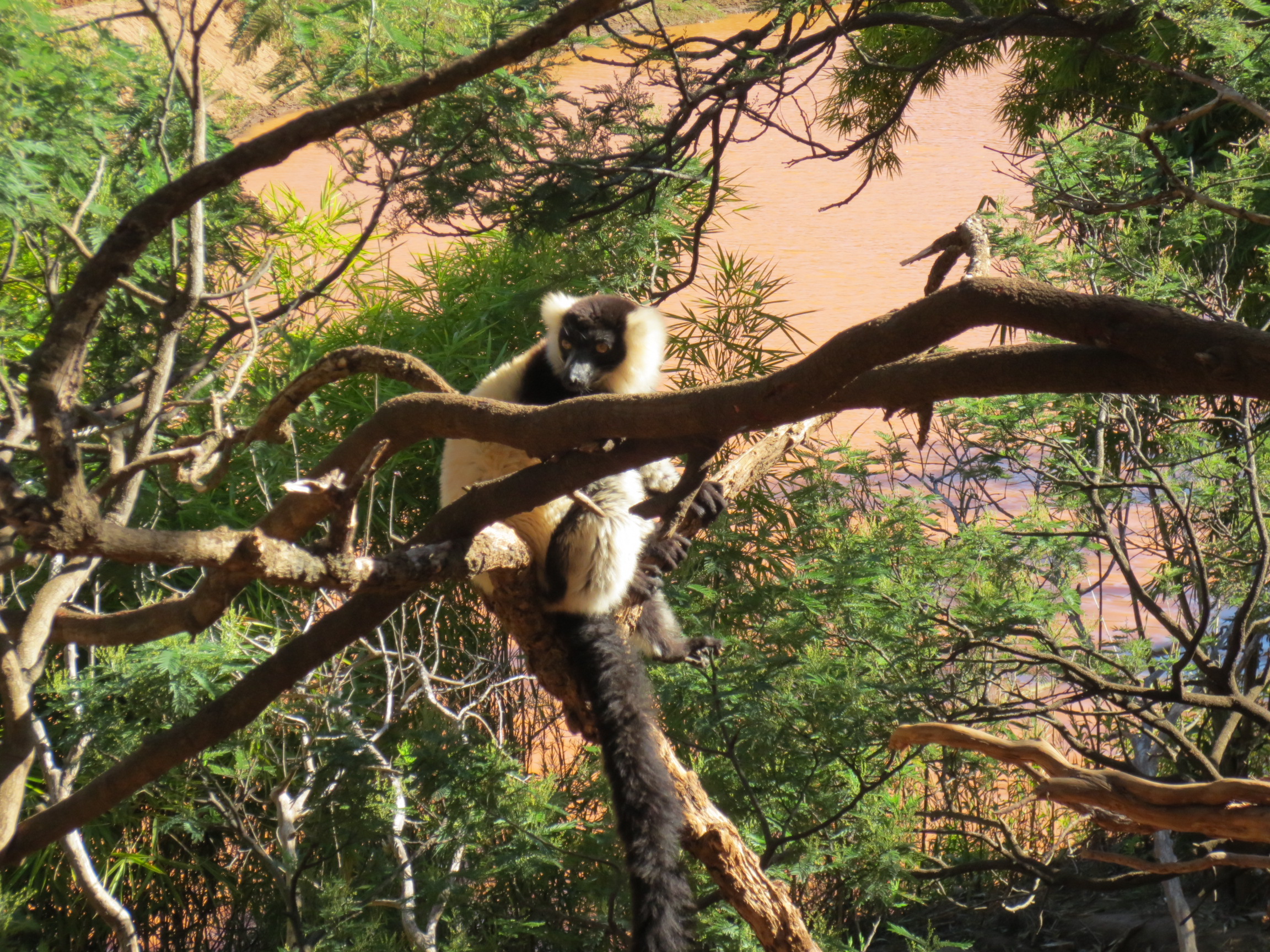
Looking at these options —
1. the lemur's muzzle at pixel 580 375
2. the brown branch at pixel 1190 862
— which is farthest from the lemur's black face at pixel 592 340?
the brown branch at pixel 1190 862

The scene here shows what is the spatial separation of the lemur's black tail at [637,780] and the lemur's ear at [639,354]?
0.73 m

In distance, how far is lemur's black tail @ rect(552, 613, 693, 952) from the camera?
1907 millimetres

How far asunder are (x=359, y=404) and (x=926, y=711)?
2342 millimetres

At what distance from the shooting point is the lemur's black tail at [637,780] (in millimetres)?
1907

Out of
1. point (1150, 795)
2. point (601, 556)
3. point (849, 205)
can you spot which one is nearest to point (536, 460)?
point (601, 556)

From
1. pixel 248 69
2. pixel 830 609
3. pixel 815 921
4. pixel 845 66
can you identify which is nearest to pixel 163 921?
pixel 815 921

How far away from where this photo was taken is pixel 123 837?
3418 mm

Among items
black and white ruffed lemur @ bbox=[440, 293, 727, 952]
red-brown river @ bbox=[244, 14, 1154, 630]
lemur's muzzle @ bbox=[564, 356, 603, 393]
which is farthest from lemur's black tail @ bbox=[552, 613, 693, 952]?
red-brown river @ bbox=[244, 14, 1154, 630]

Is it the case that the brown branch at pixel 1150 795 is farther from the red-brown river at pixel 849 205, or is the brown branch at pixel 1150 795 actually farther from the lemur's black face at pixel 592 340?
the red-brown river at pixel 849 205

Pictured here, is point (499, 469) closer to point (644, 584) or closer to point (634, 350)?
point (644, 584)

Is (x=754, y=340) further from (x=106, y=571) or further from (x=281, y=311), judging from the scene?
(x=106, y=571)

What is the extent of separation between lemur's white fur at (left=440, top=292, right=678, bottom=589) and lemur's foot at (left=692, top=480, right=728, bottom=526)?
0.26 m

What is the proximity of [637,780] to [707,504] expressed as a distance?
0.61 metres

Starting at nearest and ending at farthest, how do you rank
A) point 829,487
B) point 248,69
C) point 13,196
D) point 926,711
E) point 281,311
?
1. point 13,196
2. point 281,311
3. point 926,711
4. point 829,487
5. point 248,69
